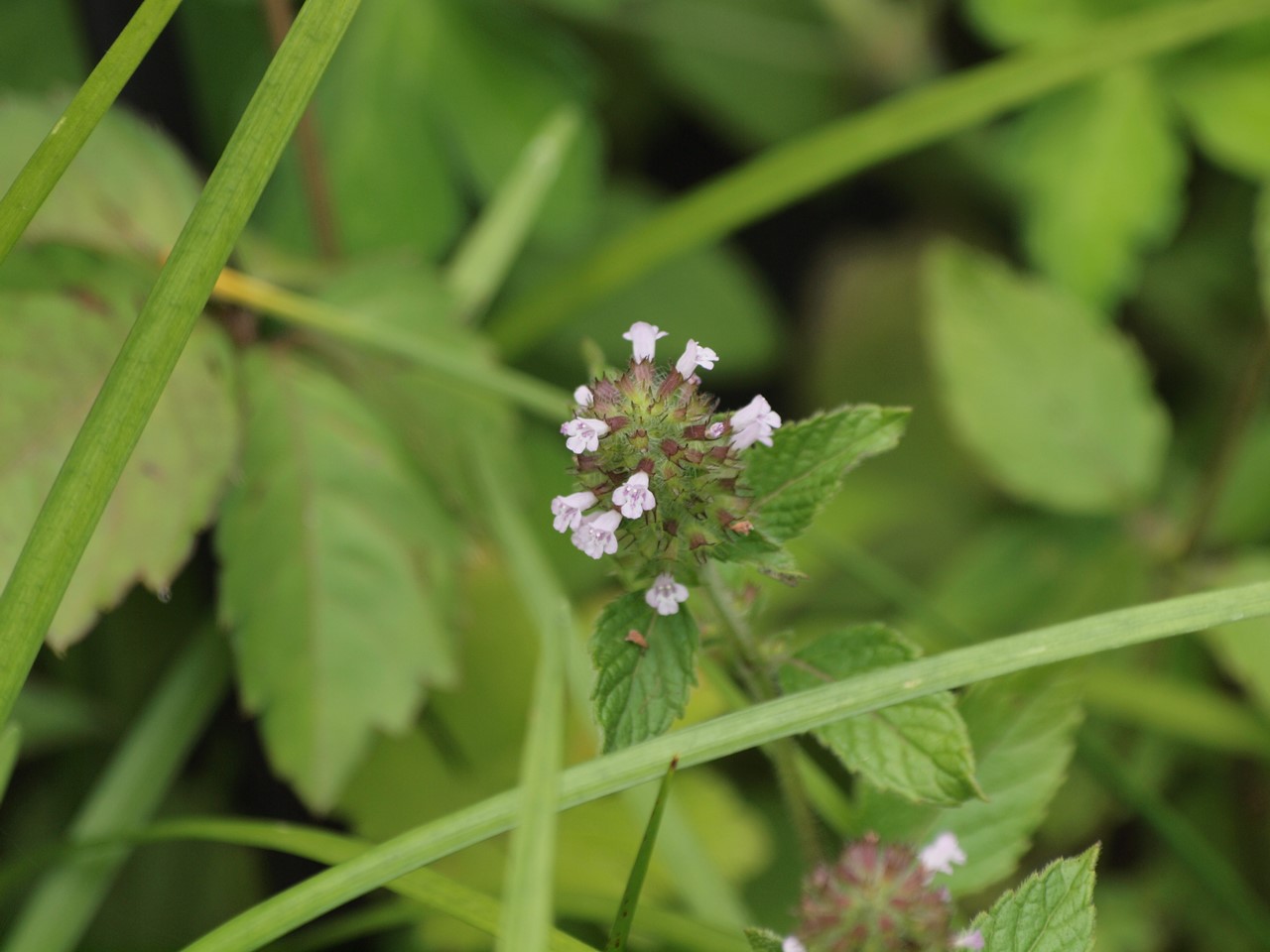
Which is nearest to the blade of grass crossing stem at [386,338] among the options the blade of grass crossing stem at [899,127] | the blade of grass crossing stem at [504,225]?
the blade of grass crossing stem at [504,225]

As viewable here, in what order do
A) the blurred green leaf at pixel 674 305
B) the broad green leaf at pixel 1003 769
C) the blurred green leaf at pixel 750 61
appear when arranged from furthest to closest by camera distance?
the blurred green leaf at pixel 750 61 < the blurred green leaf at pixel 674 305 < the broad green leaf at pixel 1003 769

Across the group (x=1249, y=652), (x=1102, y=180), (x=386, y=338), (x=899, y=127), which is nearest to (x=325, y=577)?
(x=386, y=338)

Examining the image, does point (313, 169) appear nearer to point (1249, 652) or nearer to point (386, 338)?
point (386, 338)

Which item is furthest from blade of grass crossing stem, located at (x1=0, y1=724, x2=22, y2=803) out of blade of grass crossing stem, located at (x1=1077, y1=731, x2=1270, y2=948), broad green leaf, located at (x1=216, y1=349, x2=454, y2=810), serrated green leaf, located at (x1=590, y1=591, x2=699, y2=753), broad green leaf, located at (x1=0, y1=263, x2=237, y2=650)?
blade of grass crossing stem, located at (x1=1077, y1=731, x2=1270, y2=948)

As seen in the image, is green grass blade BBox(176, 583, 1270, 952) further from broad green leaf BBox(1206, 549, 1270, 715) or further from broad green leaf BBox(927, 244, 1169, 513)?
broad green leaf BBox(927, 244, 1169, 513)

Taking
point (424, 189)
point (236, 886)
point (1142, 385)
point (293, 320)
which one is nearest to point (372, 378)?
point (293, 320)

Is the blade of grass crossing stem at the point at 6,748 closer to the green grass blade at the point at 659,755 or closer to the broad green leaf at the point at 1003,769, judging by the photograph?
the green grass blade at the point at 659,755
